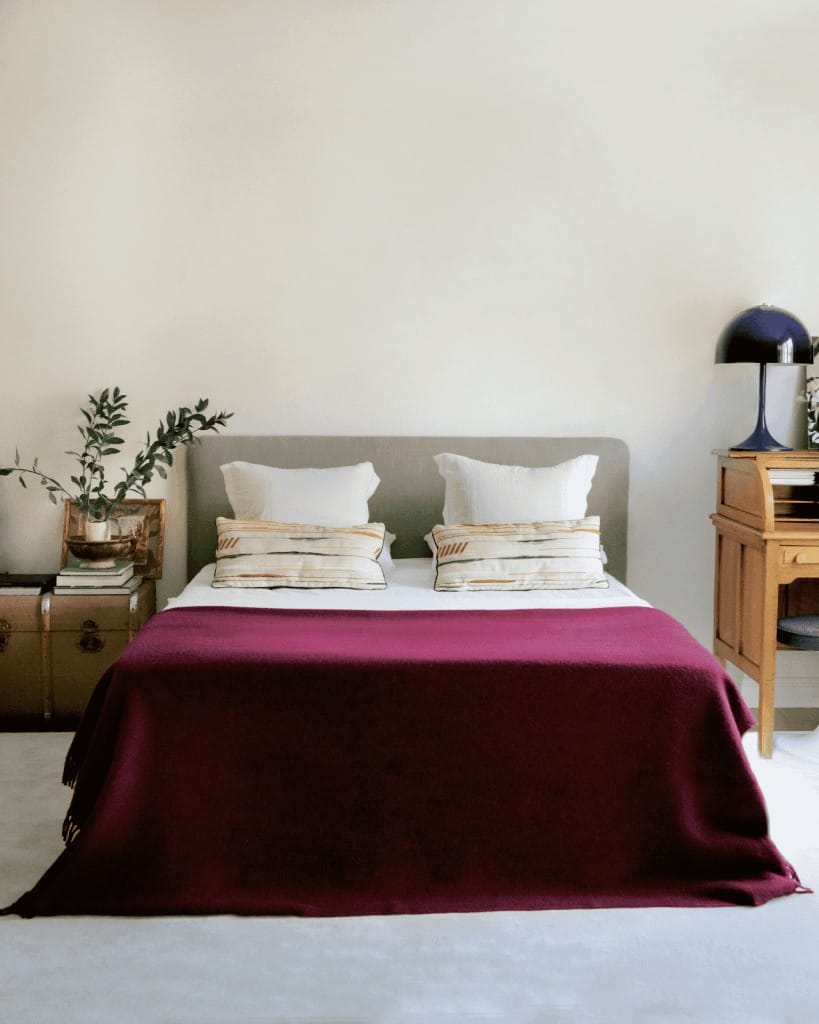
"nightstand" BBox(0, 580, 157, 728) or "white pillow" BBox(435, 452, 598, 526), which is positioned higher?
"white pillow" BBox(435, 452, 598, 526)

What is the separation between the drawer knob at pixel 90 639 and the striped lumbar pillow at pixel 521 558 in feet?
4.26

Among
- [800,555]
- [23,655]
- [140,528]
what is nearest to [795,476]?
[800,555]

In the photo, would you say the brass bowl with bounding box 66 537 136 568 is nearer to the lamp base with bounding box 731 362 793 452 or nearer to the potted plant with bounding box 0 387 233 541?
the potted plant with bounding box 0 387 233 541

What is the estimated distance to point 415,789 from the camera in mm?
2588

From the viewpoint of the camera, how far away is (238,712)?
8.57 ft

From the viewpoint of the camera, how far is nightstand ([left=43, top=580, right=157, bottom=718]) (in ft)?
12.8

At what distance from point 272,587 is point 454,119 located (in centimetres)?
201

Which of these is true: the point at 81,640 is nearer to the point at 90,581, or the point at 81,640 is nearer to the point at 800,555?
the point at 90,581

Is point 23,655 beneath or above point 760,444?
beneath

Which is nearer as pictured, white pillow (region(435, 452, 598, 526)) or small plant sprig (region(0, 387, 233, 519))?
white pillow (region(435, 452, 598, 526))

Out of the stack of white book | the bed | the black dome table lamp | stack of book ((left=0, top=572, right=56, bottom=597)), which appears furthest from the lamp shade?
stack of book ((left=0, top=572, right=56, bottom=597))

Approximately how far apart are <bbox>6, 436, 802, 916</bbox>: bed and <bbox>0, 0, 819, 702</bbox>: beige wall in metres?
1.79

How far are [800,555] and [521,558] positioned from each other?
39.2 inches

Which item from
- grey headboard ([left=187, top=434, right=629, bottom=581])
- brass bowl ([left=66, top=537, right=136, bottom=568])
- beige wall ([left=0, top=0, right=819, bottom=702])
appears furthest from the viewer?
grey headboard ([left=187, top=434, right=629, bottom=581])
